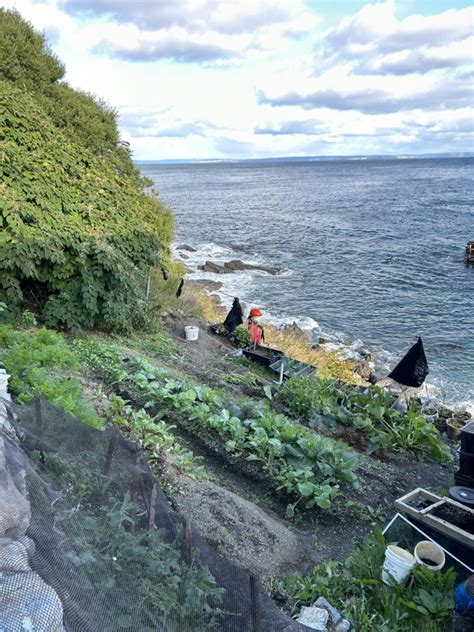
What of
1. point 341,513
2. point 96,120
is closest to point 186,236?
point 96,120

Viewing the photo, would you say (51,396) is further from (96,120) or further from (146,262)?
(96,120)

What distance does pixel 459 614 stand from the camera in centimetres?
487

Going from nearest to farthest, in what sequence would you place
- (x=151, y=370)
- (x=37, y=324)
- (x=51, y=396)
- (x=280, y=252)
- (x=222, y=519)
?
(x=222, y=519)
(x=51, y=396)
(x=151, y=370)
(x=37, y=324)
(x=280, y=252)

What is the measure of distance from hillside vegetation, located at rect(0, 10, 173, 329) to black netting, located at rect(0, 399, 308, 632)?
5152mm

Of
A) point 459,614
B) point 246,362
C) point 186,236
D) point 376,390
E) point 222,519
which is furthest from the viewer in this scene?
point 186,236

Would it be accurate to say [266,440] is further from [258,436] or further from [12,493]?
[12,493]

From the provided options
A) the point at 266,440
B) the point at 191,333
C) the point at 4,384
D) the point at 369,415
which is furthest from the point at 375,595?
the point at 191,333

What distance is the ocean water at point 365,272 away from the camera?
2227 cm

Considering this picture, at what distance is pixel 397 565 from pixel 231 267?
102 ft

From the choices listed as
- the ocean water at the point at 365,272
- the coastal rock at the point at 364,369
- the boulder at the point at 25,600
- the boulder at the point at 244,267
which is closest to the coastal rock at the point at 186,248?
the ocean water at the point at 365,272

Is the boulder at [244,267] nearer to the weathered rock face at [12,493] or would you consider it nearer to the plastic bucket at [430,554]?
the plastic bucket at [430,554]

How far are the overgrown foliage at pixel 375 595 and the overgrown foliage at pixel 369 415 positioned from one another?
166 inches

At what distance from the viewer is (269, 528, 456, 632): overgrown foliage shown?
15.5 ft

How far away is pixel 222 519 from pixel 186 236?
152ft
